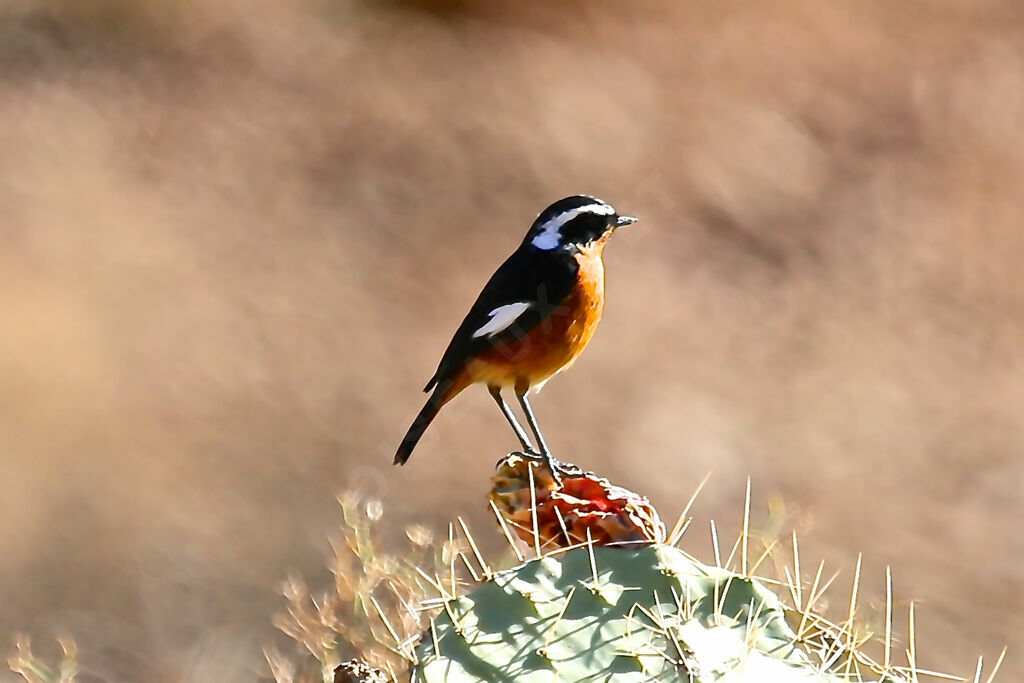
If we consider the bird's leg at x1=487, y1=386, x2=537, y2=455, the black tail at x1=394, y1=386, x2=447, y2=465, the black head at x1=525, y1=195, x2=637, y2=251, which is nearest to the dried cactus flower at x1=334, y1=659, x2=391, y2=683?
the black tail at x1=394, y1=386, x2=447, y2=465

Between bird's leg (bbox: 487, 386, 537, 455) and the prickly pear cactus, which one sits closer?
the prickly pear cactus

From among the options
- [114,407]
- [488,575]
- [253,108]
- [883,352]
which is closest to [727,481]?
[883,352]

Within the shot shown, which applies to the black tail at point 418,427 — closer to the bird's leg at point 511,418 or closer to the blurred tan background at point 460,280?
the bird's leg at point 511,418

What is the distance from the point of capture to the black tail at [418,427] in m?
4.32

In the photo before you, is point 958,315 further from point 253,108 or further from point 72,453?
point 72,453

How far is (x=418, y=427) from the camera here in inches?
173

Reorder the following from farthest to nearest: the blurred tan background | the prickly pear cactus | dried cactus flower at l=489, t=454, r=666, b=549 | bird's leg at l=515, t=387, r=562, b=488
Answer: the blurred tan background → bird's leg at l=515, t=387, r=562, b=488 → dried cactus flower at l=489, t=454, r=666, b=549 → the prickly pear cactus

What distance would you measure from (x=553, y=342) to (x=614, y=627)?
154 cm

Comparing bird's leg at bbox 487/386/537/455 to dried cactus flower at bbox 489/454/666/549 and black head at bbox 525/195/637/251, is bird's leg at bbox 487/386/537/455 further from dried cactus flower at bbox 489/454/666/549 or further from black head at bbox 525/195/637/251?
dried cactus flower at bbox 489/454/666/549

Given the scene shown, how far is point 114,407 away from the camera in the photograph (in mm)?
10617

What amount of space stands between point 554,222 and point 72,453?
21.9 ft

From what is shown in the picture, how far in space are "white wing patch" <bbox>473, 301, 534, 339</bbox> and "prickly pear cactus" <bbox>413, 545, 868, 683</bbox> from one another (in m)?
1.26

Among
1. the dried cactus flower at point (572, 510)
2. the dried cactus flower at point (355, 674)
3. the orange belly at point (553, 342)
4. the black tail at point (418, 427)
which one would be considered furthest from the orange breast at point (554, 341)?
the dried cactus flower at point (355, 674)

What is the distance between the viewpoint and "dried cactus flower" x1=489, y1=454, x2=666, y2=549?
3.23 m
